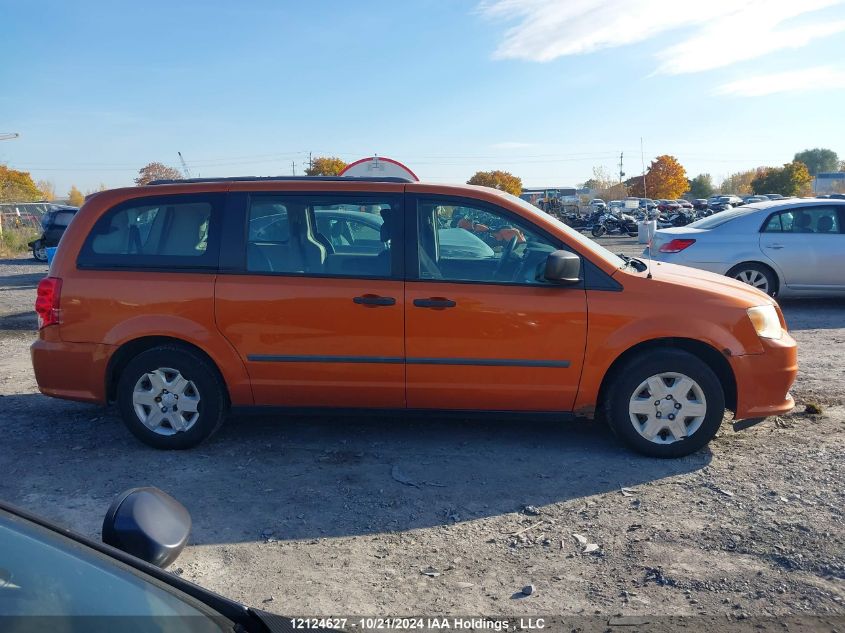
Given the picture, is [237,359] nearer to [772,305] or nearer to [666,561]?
[666,561]

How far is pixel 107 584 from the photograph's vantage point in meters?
1.74

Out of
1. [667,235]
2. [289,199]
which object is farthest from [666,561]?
[667,235]

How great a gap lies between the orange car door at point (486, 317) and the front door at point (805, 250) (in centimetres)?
653

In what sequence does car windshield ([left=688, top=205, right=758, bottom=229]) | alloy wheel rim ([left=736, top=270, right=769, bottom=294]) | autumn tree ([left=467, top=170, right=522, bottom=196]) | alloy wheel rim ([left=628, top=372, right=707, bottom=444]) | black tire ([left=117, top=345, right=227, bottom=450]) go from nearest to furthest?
alloy wheel rim ([left=628, top=372, right=707, bottom=444]) < black tire ([left=117, top=345, right=227, bottom=450]) < alloy wheel rim ([left=736, top=270, right=769, bottom=294]) < car windshield ([left=688, top=205, right=758, bottom=229]) < autumn tree ([left=467, top=170, right=522, bottom=196])

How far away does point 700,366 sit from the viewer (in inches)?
185

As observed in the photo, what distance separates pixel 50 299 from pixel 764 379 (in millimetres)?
4802

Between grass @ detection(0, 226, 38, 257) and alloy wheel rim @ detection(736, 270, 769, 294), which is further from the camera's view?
grass @ detection(0, 226, 38, 257)

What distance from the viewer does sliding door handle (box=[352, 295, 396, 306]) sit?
479cm

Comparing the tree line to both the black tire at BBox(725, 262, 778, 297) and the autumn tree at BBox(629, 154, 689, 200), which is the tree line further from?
the black tire at BBox(725, 262, 778, 297)

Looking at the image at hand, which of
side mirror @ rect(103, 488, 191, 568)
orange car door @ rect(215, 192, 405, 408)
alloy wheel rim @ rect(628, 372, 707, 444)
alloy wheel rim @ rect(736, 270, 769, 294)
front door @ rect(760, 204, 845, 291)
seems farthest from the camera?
alloy wheel rim @ rect(736, 270, 769, 294)

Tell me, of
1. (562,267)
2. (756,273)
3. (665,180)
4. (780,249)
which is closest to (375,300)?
(562,267)

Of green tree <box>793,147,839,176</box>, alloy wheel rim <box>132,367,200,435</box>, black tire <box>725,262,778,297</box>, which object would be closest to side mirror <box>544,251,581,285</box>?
alloy wheel rim <box>132,367,200,435</box>

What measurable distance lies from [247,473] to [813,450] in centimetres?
375

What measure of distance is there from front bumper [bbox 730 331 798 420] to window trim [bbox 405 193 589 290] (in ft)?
3.85
